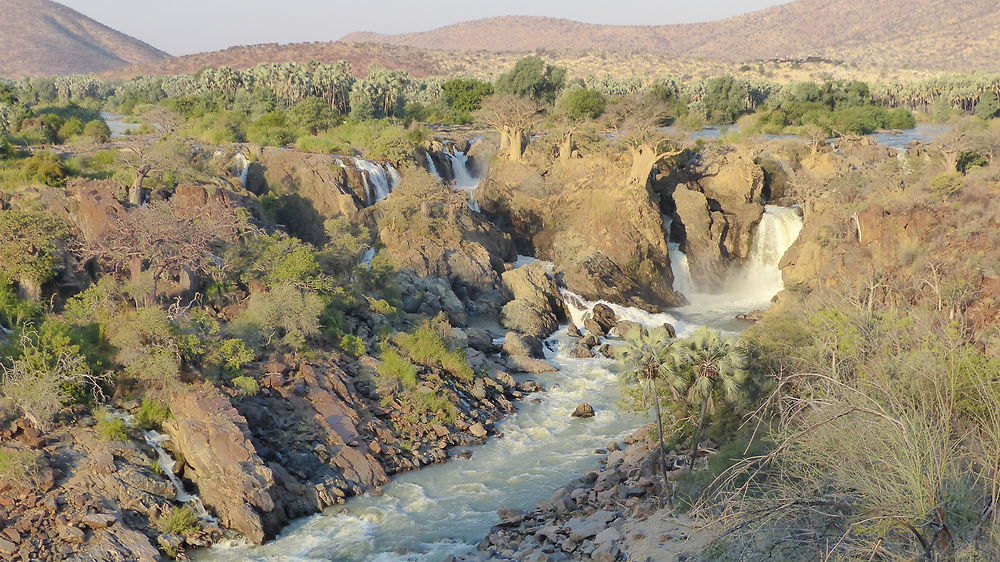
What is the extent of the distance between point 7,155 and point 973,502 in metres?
39.6

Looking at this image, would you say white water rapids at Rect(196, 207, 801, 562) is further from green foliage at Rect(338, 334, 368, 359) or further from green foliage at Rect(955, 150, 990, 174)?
green foliage at Rect(955, 150, 990, 174)

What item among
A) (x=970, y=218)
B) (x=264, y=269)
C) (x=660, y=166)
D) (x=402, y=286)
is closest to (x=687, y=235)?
(x=660, y=166)

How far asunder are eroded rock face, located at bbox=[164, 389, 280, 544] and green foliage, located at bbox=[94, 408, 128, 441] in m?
1.14

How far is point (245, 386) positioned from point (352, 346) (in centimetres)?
531

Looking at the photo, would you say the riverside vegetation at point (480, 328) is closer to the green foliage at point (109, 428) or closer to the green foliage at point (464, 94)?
the green foliage at point (109, 428)

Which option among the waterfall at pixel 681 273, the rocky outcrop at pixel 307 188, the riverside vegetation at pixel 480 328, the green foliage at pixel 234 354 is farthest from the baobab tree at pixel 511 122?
the green foliage at pixel 234 354

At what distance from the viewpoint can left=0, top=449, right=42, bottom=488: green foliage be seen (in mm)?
18719

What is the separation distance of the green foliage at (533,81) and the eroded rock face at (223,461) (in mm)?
60192

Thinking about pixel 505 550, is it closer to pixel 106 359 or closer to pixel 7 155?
pixel 106 359

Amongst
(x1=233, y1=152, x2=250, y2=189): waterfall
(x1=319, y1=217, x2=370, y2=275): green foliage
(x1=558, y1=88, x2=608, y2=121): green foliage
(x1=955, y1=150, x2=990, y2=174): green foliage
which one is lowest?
(x1=319, y1=217, x2=370, y2=275): green foliage

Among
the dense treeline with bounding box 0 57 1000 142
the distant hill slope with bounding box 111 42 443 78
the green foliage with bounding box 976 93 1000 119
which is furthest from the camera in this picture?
the distant hill slope with bounding box 111 42 443 78

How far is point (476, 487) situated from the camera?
2283 cm

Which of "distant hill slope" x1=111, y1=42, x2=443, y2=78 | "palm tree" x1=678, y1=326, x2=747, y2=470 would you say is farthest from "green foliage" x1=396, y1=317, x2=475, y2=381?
"distant hill slope" x1=111, y1=42, x2=443, y2=78

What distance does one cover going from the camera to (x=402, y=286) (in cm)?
3450
